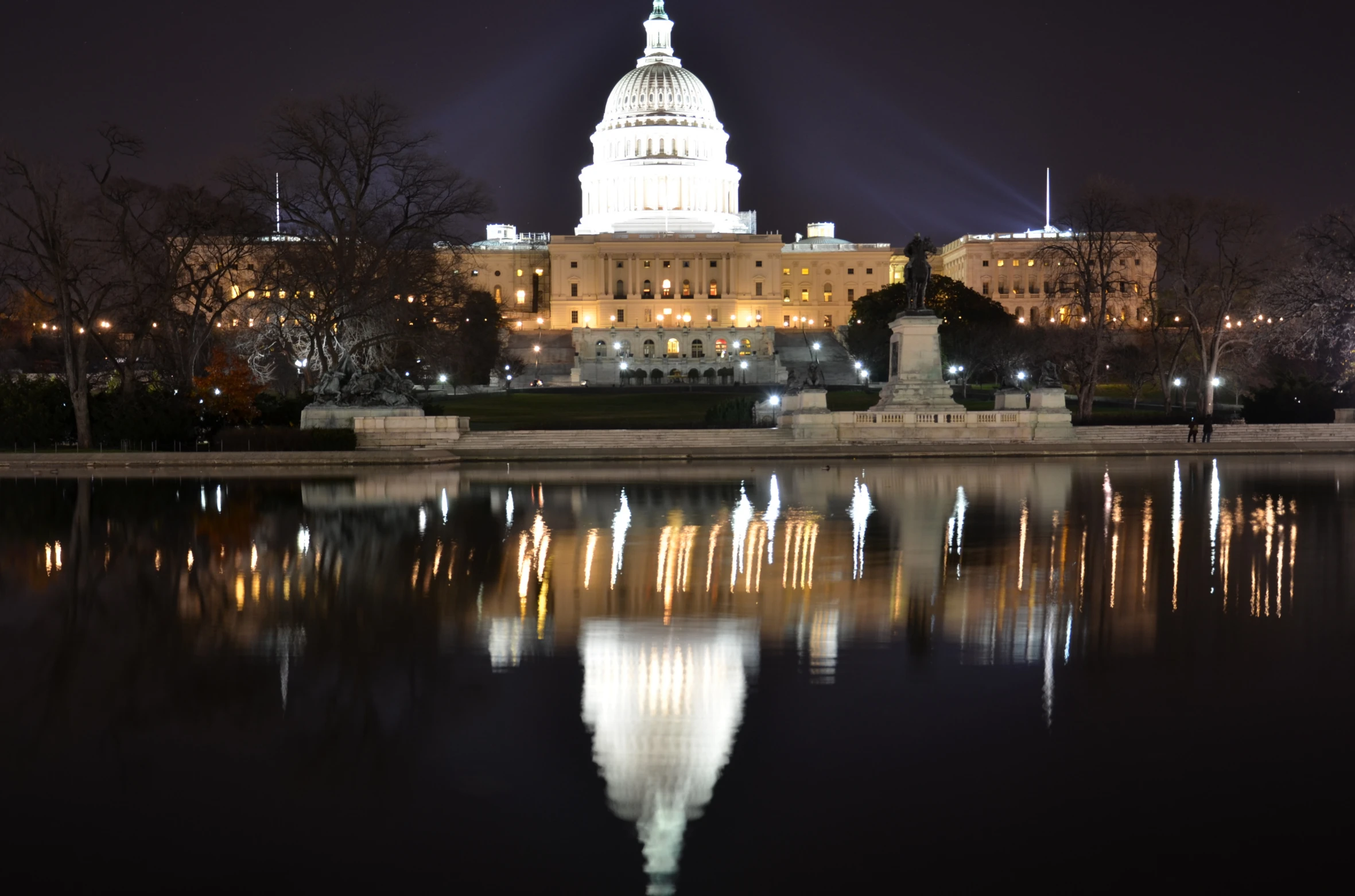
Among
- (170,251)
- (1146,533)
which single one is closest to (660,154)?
(170,251)

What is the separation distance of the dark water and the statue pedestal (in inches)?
934

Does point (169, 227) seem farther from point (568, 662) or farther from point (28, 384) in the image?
point (568, 662)

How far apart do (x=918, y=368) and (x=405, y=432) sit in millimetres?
16166

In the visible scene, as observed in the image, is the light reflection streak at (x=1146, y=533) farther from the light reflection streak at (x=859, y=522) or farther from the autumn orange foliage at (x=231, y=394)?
the autumn orange foliage at (x=231, y=394)

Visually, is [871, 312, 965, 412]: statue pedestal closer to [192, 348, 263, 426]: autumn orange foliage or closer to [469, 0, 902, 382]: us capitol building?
[192, 348, 263, 426]: autumn orange foliage

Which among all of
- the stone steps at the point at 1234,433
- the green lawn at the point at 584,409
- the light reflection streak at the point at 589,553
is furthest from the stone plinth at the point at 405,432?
the light reflection streak at the point at 589,553

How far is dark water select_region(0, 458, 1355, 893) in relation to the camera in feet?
21.1

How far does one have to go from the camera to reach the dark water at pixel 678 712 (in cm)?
643

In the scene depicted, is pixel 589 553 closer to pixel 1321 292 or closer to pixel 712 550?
pixel 712 550

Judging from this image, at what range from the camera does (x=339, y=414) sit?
38.3m

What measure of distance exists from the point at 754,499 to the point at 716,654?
1293cm

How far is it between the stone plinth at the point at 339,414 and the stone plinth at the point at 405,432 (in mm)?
320

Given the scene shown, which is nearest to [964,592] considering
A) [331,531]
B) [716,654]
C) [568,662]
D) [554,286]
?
[716,654]

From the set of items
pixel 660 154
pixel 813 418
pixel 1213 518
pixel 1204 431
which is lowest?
pixel 1213 518
